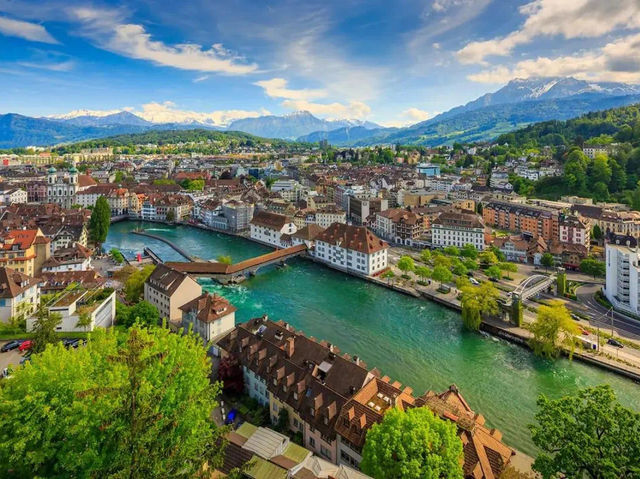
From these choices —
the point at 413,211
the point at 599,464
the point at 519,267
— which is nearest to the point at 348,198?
the point at 413,211

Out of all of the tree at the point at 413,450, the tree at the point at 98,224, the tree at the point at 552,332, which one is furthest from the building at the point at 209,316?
the tree at the point at 98,224

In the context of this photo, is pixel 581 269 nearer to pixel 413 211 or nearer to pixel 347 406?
pixel 413 211

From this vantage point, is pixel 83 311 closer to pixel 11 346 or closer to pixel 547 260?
pixel 11 346

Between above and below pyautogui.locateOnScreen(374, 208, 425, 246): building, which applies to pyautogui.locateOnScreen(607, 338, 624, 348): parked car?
below

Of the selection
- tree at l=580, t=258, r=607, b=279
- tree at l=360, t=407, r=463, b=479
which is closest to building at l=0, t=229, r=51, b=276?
tree at l=360, t=407, r=463, b=479

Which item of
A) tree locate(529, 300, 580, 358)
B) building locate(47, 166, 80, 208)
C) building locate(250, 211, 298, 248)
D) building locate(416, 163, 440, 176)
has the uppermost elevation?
building locate(416, 163, 440, 176)

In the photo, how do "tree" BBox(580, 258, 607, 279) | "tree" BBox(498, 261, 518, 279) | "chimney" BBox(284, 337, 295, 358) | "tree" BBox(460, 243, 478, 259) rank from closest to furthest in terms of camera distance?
1. "chimney" BBox(284, 337, 295, 358)
2. "tree" BBox(580, 258, 607, 279)
3. "tree" BBox(498, 261, 518, 279)
4. "tree" BBox(460, 243, 478, 259)

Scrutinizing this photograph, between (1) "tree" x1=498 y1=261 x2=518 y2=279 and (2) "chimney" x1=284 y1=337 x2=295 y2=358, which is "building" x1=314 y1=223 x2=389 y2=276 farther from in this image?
(2) "chimney" x1=284 y1=337 x2=295 y2=358
